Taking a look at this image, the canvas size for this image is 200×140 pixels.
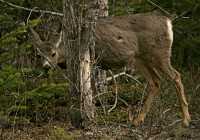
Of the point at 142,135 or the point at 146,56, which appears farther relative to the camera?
the point at 146,56

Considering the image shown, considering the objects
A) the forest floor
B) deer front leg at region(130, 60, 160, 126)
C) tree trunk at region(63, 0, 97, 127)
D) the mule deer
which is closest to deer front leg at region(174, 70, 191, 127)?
Answer: the mule deer

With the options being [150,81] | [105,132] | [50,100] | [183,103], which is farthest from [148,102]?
[105,132]

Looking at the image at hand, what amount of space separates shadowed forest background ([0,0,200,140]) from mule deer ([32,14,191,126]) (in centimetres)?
45

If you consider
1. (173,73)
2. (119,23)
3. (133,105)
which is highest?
(119,23)

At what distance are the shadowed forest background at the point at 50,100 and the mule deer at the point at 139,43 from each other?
1.48 ft

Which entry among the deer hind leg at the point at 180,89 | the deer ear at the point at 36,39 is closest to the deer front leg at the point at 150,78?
the deer hind leg at the point at 180,89

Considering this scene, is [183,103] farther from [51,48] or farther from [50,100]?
[51,48]

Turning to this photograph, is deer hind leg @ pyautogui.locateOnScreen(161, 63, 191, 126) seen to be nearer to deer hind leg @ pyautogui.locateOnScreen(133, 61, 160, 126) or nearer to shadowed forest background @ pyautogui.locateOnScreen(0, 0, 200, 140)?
shadowed forest background @ pyautogui.locateOnScreen(0, 0, 200, 140)

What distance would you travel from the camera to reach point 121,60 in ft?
32.0

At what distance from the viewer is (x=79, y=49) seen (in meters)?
7.90

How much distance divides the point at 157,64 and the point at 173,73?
0.33m

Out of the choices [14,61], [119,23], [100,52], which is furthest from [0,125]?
[119,23]

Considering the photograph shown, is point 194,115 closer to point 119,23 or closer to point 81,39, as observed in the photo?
point 119,23

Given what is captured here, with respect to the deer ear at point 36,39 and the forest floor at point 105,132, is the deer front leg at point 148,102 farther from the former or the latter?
the deer ear at point 36,39
